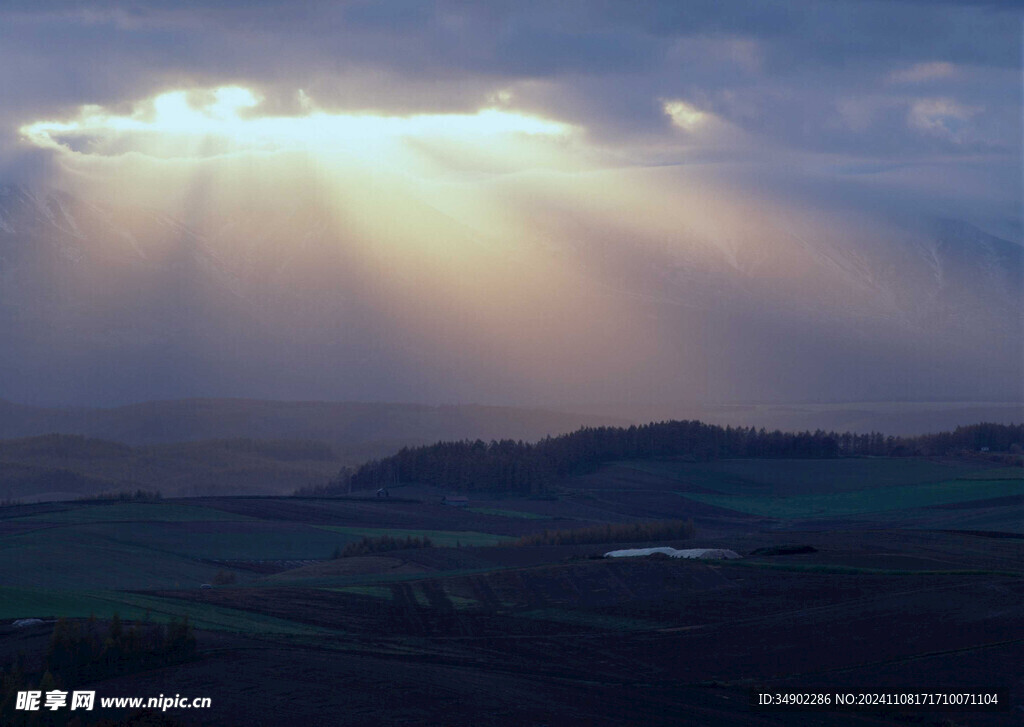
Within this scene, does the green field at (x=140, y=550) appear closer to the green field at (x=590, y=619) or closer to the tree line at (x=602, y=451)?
the green field at (x=590, y=619)

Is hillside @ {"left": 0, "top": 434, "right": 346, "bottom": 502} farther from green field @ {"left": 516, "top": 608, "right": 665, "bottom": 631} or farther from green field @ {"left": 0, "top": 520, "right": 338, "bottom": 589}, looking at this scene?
green field @ {"left": 516, "top": 608, "right": 665, "bottom": 631}

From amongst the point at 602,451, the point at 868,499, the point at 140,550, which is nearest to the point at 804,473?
the point at 868,499

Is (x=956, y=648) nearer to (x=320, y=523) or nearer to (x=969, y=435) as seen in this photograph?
(x=320, y=523)

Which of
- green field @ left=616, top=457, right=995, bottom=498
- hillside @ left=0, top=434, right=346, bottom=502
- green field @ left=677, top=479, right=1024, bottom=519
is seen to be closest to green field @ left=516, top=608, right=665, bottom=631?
green field @ left=677, top=479, right=1024, bottom=519

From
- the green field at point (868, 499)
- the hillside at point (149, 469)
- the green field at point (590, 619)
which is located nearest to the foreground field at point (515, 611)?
the green field at point (590, 619)

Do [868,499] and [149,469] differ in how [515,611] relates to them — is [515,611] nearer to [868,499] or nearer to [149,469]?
[868,499]

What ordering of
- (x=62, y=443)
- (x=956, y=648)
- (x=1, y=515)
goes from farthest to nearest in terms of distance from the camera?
(x=62, y=443)
(x=1, y=515)
(x=956, y=648)

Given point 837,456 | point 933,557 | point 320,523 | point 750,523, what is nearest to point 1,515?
point 320,523
